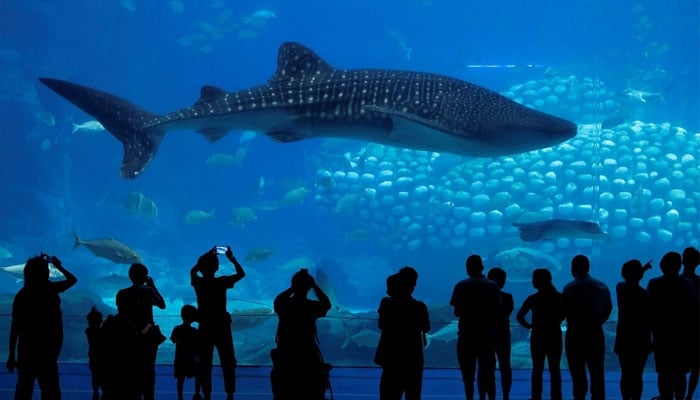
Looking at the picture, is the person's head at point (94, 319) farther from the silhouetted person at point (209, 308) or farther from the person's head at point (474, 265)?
the person's head at point (474, 265)

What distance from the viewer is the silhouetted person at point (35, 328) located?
3502mm

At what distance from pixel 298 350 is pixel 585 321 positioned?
1703mm

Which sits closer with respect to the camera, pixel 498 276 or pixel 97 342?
pixel 97 342

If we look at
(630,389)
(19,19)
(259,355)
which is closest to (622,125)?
(259,355)

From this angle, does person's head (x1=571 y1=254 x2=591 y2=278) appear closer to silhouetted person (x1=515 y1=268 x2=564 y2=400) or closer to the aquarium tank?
silhouetted person (x1=515 y1=268 x2=564 y2=400)

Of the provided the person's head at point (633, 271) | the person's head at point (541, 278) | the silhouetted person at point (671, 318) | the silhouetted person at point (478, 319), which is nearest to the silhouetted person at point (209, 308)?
the silhouetted person at point (478, 319)

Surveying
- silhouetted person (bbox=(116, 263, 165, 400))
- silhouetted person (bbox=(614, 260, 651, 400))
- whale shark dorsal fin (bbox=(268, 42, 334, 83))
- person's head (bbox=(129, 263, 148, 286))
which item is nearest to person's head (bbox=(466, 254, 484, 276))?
silhouetted person (bbox=(614, 260, 651, 400))

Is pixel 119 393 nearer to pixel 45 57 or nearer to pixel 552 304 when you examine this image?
pixel 552 304

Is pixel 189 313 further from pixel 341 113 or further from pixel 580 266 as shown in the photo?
pixel 341 113

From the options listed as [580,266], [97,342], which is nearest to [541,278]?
[580,266]

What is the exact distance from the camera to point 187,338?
153 inches

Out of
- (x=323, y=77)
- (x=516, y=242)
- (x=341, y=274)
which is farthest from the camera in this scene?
(x=341, y=274)

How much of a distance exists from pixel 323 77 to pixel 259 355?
4.13 m

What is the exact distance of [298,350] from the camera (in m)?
3.31
